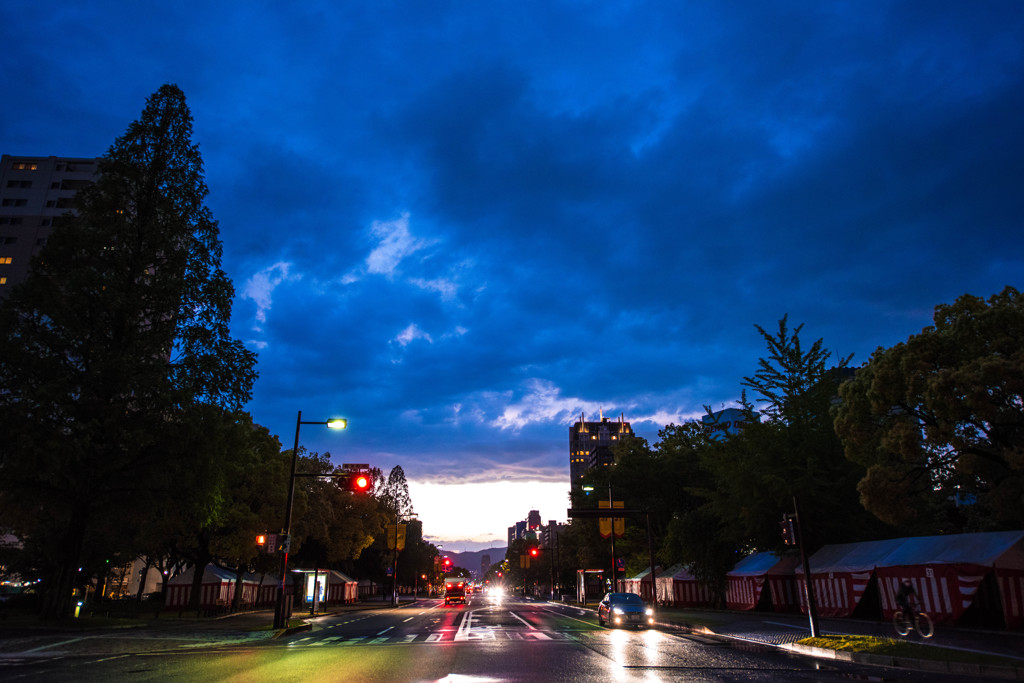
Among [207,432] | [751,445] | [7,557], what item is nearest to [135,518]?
[207,432]

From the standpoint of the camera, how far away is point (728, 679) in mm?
11117

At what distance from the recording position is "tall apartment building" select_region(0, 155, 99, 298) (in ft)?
273

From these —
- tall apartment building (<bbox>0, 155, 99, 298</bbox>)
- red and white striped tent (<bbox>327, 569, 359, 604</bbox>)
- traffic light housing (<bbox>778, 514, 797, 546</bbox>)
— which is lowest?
red and white striped tent (<bbox>327, 569, 359, 604</bbox>)

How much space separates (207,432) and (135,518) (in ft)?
16.4

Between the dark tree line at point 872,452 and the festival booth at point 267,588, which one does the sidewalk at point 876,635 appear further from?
the festival booth at point 267,588

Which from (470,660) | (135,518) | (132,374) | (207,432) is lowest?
(470,660)

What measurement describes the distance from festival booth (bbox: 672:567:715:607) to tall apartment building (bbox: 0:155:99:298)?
288 ft

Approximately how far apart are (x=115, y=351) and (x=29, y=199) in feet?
287

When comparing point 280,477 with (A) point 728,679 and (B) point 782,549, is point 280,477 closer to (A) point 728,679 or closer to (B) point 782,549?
(B) point 782,549

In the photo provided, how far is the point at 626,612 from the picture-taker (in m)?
26.9

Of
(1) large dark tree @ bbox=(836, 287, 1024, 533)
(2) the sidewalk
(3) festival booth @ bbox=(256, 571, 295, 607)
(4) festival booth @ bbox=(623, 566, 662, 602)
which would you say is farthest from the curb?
(3) festival booth @ bbox=(256, 571, 295, 607)

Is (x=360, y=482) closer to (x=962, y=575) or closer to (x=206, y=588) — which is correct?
(x=962, y=575)

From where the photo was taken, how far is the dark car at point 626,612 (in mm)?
Answer: 26859

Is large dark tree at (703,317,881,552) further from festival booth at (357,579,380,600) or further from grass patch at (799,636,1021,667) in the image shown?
festival booth at (357,579,380,600)
